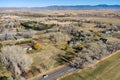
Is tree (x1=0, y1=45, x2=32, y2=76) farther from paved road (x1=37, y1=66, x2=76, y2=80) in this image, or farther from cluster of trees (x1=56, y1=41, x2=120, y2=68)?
cluster of trees (x1=56, y1=41, x2=120, y2=68)

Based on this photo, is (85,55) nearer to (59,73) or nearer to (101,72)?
(101,72)

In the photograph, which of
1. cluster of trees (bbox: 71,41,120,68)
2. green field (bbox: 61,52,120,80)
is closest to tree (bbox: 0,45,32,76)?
green field (bbox: 61,52,120,80)

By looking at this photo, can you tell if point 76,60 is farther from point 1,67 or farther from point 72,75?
point 1,67

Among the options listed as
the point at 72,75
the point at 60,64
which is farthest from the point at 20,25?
the point at 72,75

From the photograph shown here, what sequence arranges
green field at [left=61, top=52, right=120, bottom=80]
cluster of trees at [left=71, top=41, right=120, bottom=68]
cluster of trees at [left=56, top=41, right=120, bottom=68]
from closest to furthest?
green field at [left=61, top=52, right=120, bottom=80] → cluster of trees at [left=71, top=41, right=120, bottom=68] → cluster of trees at [left=56, top=41, right=120, bottom=68]

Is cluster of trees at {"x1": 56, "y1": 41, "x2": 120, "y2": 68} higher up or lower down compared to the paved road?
higher up

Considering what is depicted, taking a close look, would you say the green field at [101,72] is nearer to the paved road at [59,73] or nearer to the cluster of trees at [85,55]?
the paved road at [59,73]
